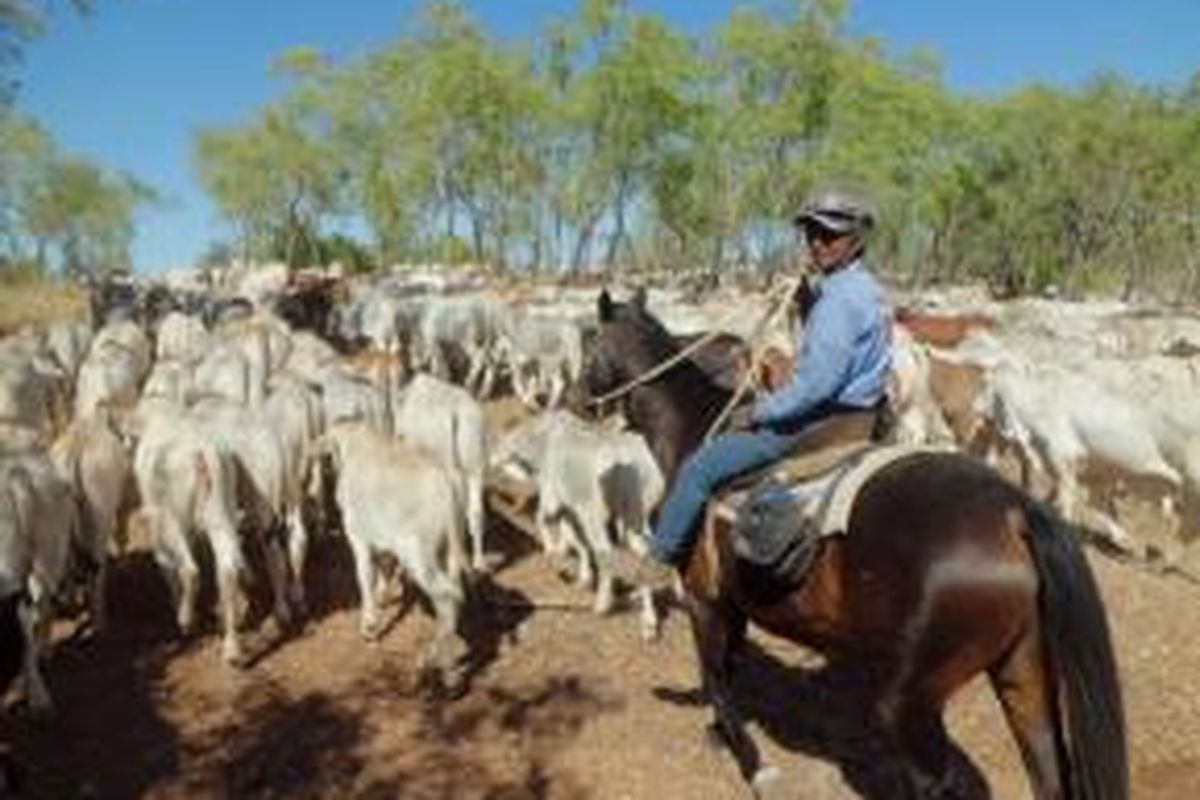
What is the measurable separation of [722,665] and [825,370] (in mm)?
2230

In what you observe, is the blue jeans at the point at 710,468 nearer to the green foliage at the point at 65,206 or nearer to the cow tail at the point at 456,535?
the cow tail at the point at 456,535

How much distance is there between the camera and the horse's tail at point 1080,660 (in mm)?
7449

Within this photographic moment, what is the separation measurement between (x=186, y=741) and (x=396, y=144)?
5795 centimetres

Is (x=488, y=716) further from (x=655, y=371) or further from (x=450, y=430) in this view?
(x=450, y=430)

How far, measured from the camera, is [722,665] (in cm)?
1005

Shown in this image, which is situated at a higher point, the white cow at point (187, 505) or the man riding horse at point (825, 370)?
the man riding horse at point (825, 370)

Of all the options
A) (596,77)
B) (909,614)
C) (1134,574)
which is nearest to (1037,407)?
(1134,574)

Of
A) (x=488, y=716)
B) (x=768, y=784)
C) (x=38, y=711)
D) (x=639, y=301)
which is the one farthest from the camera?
(x=639, y=301)

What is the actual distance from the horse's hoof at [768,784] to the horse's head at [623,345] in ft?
8.90

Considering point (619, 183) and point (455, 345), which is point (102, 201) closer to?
point (619, 183)

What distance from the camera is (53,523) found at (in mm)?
11273

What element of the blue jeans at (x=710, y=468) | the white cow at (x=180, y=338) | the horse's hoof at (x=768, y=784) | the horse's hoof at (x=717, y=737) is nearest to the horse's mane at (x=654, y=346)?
the blue jeans at (x=710, y=468)

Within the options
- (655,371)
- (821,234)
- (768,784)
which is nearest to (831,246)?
(821,234)

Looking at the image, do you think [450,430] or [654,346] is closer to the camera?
[654,346]
